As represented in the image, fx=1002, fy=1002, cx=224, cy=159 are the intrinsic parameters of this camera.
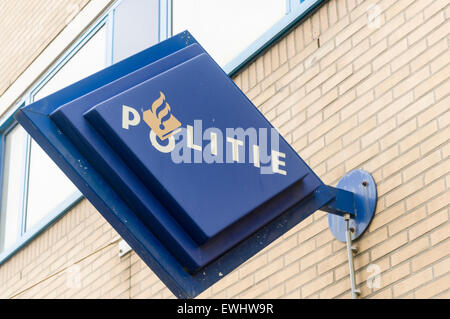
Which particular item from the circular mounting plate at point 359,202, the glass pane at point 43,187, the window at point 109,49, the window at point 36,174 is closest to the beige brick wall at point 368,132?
the circular mounting plate at point 359,202

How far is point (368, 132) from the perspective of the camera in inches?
186

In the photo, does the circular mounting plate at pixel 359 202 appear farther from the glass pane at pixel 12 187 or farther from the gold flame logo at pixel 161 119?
the glass pane at pixel 12 187

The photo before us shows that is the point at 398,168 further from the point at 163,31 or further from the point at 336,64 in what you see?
the point at 163,31

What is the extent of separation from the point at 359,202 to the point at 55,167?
11.9 ft

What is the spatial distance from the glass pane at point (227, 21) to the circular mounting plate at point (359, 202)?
1.24m

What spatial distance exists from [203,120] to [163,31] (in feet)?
8.64

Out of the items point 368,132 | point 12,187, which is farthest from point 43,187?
point 368,132

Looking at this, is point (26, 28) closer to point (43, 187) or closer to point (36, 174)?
point (36, 174)

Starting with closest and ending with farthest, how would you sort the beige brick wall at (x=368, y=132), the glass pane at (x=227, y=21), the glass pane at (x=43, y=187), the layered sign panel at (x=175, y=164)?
the layered sign panel at (x=175, y=164) < the beige brick wall at (x=368, y=132) < the glass pane at (x=227, y=21) < the glass pane at (x=43, y=187)

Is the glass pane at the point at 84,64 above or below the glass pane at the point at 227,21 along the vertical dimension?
above

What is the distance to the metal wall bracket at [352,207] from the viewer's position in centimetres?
456

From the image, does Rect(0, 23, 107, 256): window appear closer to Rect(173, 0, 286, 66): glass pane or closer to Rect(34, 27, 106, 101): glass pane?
Rect(34, 27, 106, 101): glass pane

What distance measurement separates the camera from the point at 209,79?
14.3 feet
